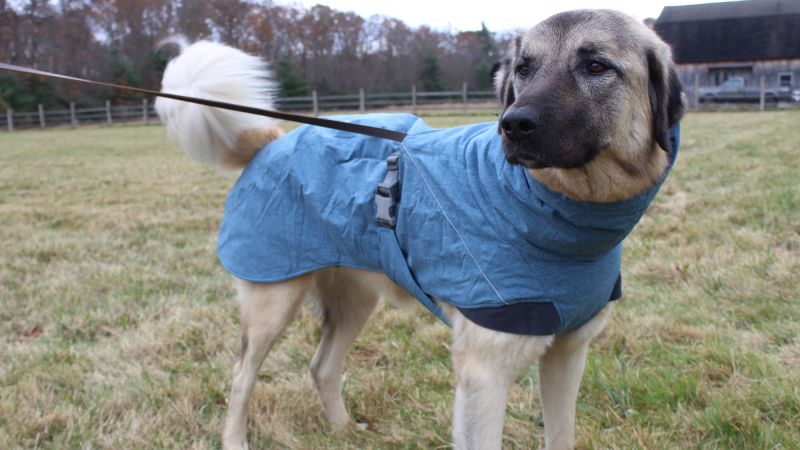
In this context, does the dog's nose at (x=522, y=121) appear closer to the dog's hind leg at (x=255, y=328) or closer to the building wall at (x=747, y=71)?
the dog's hind leg at (x=255, y=328)

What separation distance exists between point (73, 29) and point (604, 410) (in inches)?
1846

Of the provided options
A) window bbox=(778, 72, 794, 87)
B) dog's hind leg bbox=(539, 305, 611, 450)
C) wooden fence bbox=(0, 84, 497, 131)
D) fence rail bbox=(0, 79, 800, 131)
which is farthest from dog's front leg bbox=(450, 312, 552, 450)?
window bbox=(778, 72, 794, 87)

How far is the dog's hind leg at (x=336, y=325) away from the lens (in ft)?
10.1

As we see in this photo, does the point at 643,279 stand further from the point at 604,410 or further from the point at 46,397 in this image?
the point at 46,397

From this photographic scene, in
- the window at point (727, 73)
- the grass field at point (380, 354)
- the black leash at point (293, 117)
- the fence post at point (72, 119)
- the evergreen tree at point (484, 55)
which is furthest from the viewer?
the evergreen tree at point (484, 55)

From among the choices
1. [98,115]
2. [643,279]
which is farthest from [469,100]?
[643,279]

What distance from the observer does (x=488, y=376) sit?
2170mm

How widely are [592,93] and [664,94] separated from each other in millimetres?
247

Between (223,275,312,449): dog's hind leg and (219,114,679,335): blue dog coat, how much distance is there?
0.30ft

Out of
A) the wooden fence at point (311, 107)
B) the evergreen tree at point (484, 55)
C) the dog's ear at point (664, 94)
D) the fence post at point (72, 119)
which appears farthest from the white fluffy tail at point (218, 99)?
the evergreen tree at point (484, 55)

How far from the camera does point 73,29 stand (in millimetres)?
42469

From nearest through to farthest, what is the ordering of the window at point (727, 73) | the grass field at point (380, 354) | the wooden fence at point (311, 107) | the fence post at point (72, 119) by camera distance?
the grass field at point (380, 354), the fence post at point (72, 119), the wooden fence at point (311, 107), the window at point (727, 73)

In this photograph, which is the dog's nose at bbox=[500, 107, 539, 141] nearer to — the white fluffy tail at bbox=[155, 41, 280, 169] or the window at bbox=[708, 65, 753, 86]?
the white fluffy tail at bbox=[155, 41, 280, 169]

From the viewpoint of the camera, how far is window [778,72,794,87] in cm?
3456
